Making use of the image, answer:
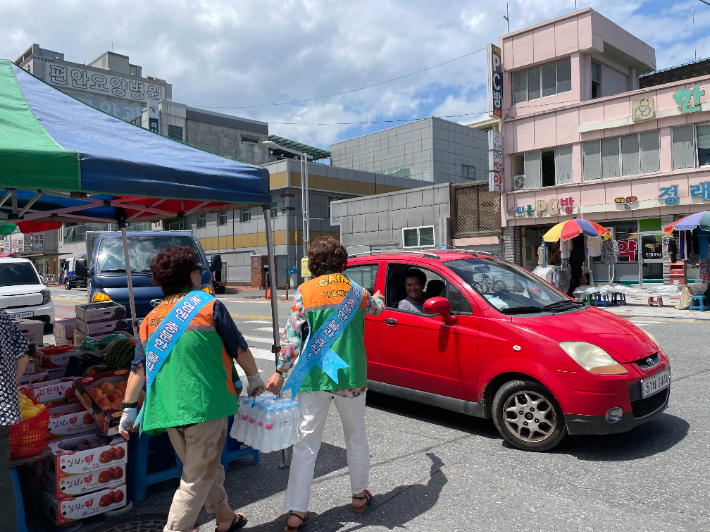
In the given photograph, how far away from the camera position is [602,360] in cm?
426

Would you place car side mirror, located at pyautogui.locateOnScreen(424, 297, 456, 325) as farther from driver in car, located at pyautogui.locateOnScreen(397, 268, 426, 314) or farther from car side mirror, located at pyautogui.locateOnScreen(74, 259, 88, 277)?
car side mirror, located at pyautogui.locateOnScreen(74, 259, 88, 277)

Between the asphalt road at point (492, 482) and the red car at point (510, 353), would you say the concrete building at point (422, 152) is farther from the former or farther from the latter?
the asphalt road at point (492, 482)

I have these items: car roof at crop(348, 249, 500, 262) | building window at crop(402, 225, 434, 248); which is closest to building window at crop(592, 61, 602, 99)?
building window at crop(402, 225, 434, 248)

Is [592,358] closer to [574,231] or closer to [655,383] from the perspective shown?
[655,383]

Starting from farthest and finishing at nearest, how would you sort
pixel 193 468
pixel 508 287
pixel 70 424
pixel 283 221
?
pixel 283 221 < pixel 508 287 < pixel 70 424 < pixel 193 468

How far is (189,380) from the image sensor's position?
2.89m

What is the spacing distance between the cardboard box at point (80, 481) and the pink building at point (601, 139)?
20.6 metres

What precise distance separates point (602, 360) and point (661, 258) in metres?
18.8

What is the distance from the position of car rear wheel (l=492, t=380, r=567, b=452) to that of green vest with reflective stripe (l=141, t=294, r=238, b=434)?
259 centimetres

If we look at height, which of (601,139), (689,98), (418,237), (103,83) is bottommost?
(418,237)

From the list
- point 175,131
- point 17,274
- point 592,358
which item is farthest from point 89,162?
point 175,131

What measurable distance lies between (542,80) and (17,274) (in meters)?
20.8

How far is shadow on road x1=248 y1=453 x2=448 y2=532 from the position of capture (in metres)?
3.41

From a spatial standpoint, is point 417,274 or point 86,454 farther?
point 417,274
